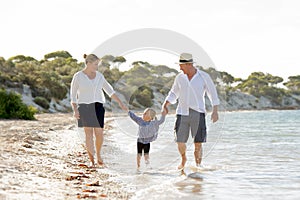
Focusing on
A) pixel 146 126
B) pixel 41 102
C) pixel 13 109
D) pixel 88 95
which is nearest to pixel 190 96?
pixel 146 126

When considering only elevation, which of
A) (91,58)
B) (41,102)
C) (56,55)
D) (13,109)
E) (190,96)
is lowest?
(13,109)

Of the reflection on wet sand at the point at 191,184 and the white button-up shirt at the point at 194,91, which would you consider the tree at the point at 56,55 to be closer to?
the white button-up shirt at the point at 194,91

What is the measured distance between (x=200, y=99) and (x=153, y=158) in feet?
7.52

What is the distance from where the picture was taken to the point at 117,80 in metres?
9.99

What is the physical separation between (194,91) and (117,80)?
12.7 ft

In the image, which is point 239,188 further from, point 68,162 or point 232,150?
point 232,150

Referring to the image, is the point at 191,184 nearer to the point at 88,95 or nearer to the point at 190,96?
the point at 190,96

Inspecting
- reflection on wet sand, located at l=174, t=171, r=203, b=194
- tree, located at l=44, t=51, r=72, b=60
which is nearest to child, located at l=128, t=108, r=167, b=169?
reflection on wet sand, located at l=174, t=171, r=203, b=194

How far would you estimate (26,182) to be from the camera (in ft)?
15.4

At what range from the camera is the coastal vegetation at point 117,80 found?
26.4 ft

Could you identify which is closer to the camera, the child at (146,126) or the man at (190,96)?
the man at (190,96)

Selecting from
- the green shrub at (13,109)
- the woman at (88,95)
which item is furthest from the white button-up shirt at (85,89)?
the green shrub at (13,109)

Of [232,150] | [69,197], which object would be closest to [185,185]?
[69,197]

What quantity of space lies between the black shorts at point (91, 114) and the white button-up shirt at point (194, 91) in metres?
1.18
